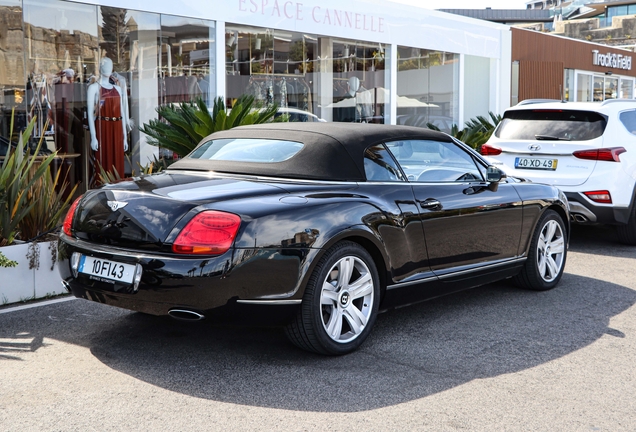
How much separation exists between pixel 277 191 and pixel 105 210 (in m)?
1.02

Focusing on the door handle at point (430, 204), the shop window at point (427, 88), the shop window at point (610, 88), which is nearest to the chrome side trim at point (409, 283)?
the door handle at point (430, 204)

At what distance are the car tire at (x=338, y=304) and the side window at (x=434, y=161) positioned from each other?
93 cm

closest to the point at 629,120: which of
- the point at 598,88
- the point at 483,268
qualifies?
the point at 483,268

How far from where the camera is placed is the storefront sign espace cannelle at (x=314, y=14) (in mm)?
13490

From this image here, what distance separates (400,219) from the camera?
5.07 m

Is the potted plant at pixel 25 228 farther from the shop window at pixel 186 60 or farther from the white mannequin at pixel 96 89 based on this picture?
the shop window at pixel 186 60

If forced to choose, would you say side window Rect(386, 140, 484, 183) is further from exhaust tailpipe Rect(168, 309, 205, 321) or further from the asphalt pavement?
exhaust tailpipe Rect(168, 309, 205, 321)

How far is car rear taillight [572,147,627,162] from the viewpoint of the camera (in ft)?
29.1

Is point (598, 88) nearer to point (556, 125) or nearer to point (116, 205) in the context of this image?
point (556, 125)

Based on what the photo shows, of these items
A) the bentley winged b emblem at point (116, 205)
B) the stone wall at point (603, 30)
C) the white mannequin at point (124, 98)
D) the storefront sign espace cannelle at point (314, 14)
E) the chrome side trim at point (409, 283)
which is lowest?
the chrome side trim at point (409, 283)

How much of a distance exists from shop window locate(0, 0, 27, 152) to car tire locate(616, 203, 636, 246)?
7631 mm

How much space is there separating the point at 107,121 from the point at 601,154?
22.6ft

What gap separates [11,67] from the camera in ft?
33.1

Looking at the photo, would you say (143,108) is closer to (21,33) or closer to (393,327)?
(21,33)
